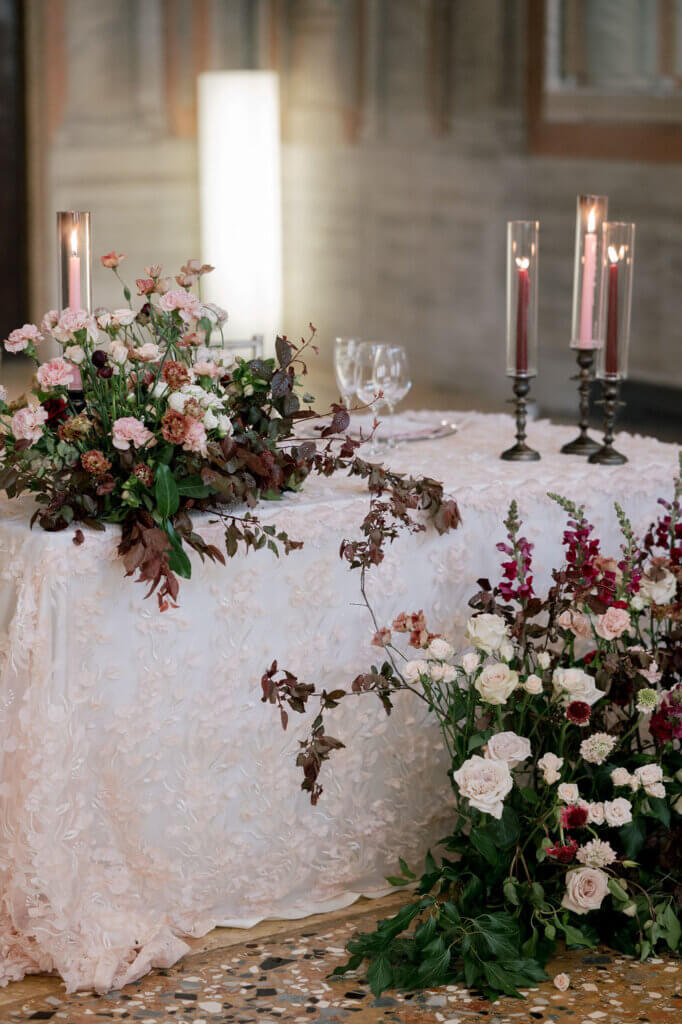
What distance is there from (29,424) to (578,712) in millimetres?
994

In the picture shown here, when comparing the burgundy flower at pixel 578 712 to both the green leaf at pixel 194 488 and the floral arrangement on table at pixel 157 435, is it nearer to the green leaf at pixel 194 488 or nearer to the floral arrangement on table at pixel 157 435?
the floral arrangement on table at pixel 157 435

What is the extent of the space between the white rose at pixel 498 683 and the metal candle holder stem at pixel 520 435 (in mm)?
598

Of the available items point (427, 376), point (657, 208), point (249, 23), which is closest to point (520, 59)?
point (657, 208)

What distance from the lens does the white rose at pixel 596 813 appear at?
2.22 meters

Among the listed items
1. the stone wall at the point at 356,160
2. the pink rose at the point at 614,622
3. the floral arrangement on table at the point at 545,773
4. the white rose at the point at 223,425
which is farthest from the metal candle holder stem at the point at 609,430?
the stone wall at the point at 356,160

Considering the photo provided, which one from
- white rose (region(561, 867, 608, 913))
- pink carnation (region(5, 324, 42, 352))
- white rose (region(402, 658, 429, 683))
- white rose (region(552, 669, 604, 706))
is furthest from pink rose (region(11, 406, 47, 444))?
white rose (region(561, 867, 608, 913))

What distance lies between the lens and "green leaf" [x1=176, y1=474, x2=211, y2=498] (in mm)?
2191

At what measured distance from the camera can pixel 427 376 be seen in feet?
24.1

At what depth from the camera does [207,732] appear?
2330 mm

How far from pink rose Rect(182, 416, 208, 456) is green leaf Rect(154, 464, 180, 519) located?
2.0 inches

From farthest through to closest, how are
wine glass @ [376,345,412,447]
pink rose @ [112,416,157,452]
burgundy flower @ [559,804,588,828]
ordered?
1. wine glass @ [376,345,412,447]
2. burgundy flower @ [559,804,588,828]
3. pink rose @ [112,416,157,452]

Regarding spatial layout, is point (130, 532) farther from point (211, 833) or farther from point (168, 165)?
point (168, 165)

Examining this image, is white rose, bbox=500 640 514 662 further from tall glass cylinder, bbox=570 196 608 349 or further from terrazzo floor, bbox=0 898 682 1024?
tall glass cylinder, bbox=570 196 608 349

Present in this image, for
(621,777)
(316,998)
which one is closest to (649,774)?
(621,777)
